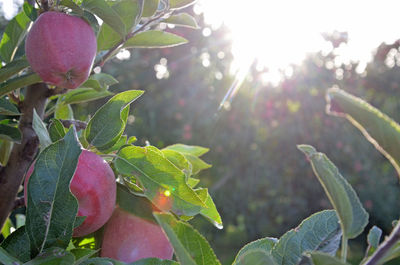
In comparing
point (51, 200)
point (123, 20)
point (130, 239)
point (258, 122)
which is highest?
point (123, 20)

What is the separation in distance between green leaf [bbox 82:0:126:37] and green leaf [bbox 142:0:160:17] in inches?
1.8

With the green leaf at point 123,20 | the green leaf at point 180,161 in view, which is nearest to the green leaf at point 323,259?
the green leaf at point 180,161

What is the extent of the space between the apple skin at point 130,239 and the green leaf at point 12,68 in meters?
0.27

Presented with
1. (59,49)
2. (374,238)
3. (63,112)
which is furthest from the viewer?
(63,112)

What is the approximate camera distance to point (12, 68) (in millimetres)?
727

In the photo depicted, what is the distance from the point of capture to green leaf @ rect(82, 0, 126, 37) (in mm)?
688

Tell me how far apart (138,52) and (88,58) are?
3.32 m

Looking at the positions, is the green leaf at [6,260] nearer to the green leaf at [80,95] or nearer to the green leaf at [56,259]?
the green leaf at [56,259]

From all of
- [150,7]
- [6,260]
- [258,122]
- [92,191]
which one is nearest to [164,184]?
[92,191]

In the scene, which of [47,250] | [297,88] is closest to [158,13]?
[47,250]

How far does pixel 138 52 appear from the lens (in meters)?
3.96

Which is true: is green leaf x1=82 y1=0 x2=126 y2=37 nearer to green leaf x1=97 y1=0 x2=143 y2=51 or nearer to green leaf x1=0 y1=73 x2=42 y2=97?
green leaf x1=97 y1=0 x2=143 y2=51

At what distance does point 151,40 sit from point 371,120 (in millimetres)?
530

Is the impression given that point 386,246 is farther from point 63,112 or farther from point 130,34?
point 63,112
